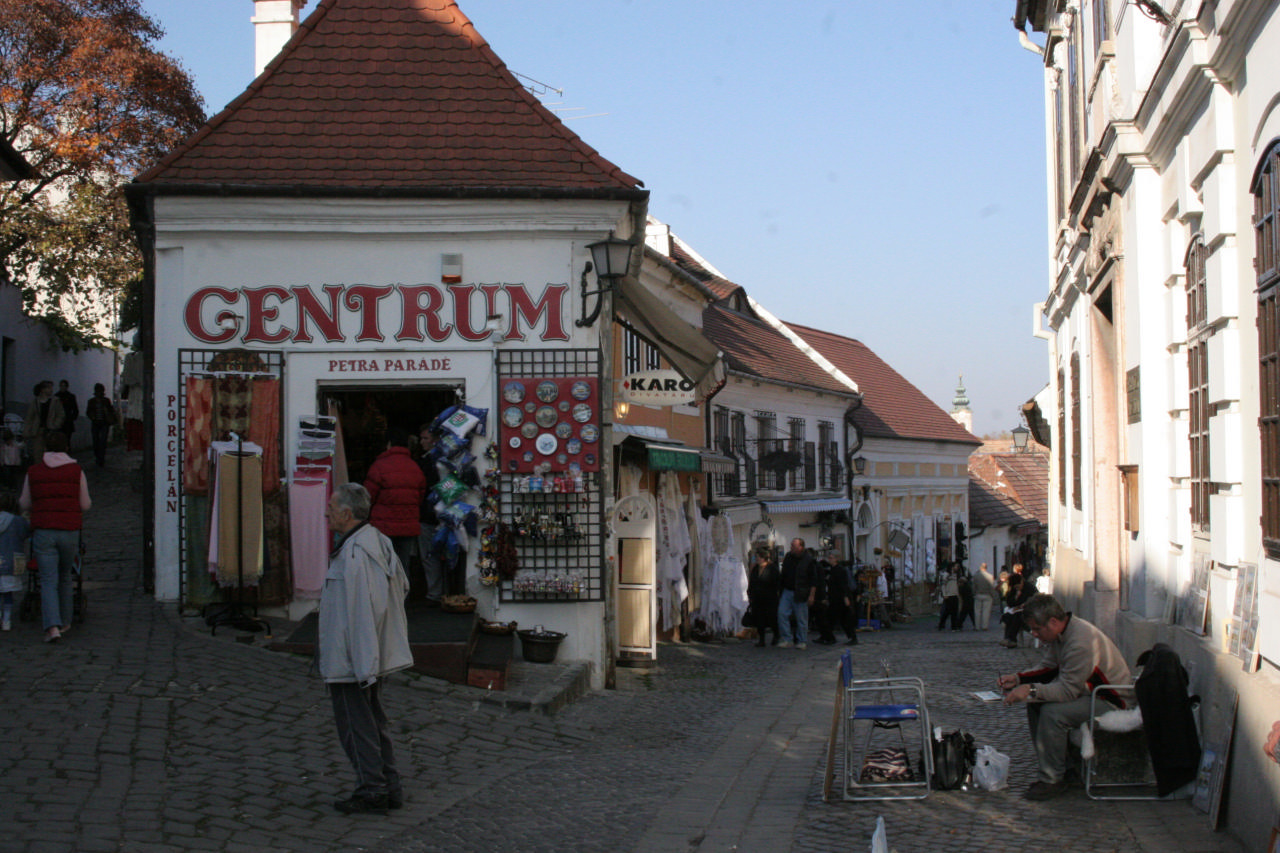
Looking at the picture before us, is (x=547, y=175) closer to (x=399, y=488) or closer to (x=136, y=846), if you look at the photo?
(x=399, y=488)

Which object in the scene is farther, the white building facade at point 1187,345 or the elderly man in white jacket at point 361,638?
the elderly man in white jacket at point 361,638

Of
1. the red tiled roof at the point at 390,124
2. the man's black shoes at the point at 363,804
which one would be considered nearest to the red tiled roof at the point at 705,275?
the red tiled roof at the point at 390,124

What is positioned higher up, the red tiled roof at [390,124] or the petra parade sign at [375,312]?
the red tiled roof at [390,124]

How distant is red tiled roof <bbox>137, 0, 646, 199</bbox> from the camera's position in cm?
1242

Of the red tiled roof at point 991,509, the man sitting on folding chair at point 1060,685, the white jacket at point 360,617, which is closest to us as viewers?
the white jacket at point 360,617

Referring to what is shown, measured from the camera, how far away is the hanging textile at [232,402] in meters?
12.2

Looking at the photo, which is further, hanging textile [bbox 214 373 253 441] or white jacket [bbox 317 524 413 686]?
hanging textile [bbox 214 373 253 441]

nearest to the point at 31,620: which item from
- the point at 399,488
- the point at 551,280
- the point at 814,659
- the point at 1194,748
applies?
the point at 399,488

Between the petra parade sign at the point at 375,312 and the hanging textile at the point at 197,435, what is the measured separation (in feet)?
1.77

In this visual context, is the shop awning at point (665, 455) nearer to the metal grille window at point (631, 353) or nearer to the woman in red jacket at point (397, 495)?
the metal grille window at point (631, 353)

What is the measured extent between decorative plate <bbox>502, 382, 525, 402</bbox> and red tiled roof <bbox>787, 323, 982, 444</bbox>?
76.6 feet

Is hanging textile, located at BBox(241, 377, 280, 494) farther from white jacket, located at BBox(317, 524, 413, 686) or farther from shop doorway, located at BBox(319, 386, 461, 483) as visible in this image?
white jacket, located at BBox(317, 524, 413, 686)

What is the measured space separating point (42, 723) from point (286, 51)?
8135mm

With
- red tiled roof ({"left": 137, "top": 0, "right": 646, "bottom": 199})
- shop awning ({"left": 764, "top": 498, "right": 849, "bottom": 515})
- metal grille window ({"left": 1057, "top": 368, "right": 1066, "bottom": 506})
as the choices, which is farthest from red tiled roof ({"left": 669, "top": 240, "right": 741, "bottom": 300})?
red tiled roof ({"left": 137, "top": 0, "right": 646, "bottom": 199})
